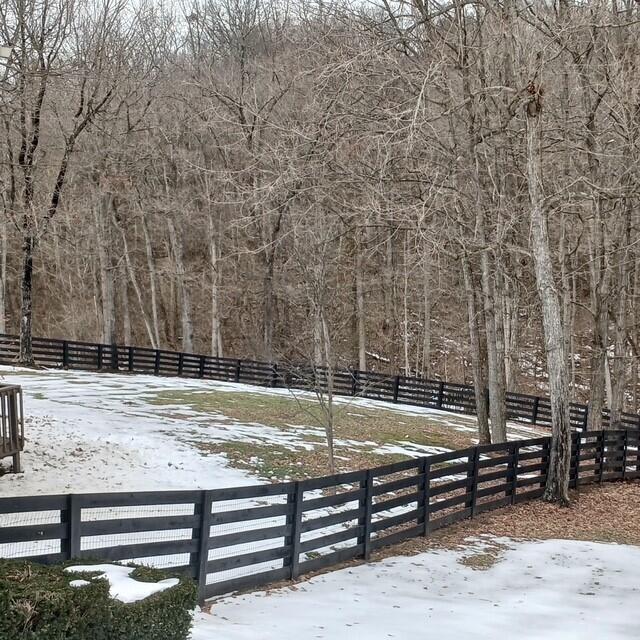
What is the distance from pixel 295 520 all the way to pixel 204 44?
34.7m

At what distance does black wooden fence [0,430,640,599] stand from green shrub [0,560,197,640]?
156 cm

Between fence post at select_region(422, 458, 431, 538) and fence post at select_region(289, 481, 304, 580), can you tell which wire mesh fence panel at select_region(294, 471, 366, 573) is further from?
fence post at select_region(422, 458, 431, 538)

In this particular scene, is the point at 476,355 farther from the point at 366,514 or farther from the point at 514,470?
the point at 366,514

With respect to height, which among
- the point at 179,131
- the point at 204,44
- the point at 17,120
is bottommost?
the point at 17,120

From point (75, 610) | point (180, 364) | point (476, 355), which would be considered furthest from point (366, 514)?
point (180, 364)

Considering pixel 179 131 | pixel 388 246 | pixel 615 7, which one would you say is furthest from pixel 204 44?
pixel 615 7

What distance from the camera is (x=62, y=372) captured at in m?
23.6

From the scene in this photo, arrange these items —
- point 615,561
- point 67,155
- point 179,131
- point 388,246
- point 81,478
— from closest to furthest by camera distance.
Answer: point 615,561 → point 81,478 → point 67,155 → point 179,131 → point 388,246

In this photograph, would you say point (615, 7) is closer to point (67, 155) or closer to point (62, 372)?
point (67, 155)

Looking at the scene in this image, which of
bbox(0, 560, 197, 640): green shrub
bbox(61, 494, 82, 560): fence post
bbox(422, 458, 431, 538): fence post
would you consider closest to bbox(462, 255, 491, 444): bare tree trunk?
bbox(422, 458, 431, 538): fence post

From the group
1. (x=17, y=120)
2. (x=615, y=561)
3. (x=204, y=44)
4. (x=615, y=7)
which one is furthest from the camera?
(x=204, y=44)

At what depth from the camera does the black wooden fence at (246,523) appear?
6.11 m

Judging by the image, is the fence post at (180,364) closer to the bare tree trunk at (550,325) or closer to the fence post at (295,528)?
the bare tree trunk at (550,325)

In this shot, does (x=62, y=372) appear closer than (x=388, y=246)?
Yes
